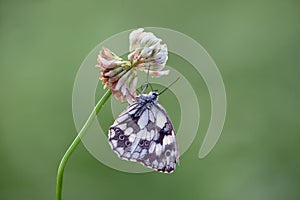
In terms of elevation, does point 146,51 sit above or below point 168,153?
above

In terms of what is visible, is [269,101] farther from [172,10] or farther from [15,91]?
[15,91]

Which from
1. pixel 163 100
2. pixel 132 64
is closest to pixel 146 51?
pixel 132 64

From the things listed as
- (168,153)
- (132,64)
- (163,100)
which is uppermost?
(163,100)

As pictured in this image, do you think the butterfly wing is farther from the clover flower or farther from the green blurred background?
the green blurred background

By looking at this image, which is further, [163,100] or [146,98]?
[163,100]

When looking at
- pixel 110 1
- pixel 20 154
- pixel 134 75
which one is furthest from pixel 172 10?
pixel 134 75

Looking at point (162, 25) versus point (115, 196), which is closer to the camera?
point (115, 196)

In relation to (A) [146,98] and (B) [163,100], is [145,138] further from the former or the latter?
(B) [163,100]
